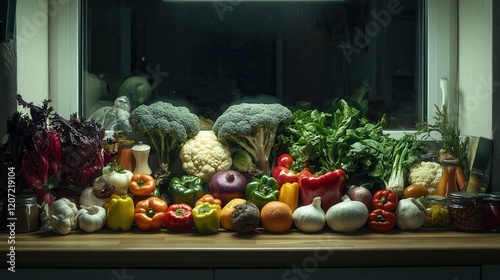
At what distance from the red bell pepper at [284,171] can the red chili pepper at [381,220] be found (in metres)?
0.35

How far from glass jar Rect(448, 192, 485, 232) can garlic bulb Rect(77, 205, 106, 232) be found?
4.11 ft

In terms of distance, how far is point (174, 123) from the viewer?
257 cm

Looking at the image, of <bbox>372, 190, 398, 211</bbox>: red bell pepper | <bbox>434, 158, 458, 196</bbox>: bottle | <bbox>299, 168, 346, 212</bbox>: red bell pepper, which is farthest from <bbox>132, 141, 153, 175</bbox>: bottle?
<bbox>434, 158, 458, 196</bbox>: bottle

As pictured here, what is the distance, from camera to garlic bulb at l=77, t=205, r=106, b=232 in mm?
2232

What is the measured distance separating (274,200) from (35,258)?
0.89 m

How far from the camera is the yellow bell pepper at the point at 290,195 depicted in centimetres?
242

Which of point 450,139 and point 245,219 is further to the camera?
point 450,139

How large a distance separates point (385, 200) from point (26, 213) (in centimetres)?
129

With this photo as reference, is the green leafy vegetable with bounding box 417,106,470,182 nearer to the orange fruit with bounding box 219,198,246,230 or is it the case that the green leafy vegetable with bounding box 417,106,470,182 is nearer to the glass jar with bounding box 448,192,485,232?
the glass jar with bounding box 448,192,485,232

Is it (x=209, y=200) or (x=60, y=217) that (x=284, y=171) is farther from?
(x=60, y=217)

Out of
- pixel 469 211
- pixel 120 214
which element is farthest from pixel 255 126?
pixel 469 211

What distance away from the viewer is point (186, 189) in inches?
97.0

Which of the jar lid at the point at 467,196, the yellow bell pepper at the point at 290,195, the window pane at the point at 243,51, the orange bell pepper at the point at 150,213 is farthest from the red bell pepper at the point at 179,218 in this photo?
the jar lid at the point at 467,196

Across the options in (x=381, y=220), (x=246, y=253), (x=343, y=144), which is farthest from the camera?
(x=343, y=144)
